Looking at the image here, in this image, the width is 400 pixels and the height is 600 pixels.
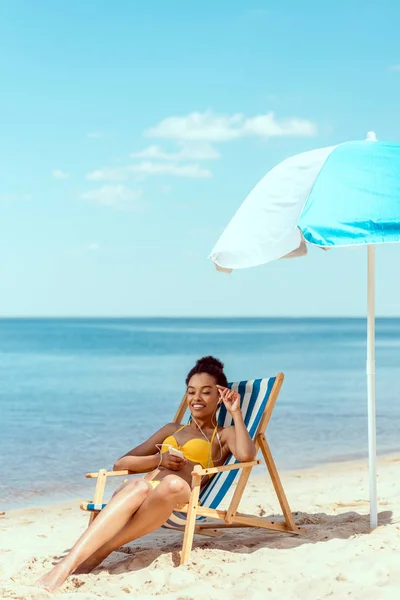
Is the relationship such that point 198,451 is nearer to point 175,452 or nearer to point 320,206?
point 175,452

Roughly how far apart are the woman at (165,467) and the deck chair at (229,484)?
0.08m

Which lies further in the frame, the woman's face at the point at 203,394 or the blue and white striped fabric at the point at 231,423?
the woman's face at the point at 203,394

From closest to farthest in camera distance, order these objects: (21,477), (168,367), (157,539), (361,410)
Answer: (157,539) → (21,477) → (361,410) → (168,367)

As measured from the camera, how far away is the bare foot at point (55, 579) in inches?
142

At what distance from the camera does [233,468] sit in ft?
13.8

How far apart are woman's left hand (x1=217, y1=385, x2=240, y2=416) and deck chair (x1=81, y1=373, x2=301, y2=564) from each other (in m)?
0.20

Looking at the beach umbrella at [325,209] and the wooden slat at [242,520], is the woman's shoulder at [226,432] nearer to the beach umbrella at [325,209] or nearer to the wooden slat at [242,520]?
the wooden slat at [242,520]

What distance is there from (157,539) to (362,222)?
8.13 ft

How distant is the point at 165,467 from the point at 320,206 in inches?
67.1

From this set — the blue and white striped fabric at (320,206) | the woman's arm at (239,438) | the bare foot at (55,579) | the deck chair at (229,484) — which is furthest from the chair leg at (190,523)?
the blue and white striped fabric at (320,206)

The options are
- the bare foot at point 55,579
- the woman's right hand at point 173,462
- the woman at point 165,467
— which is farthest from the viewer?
the woman's right hand at point 173,462

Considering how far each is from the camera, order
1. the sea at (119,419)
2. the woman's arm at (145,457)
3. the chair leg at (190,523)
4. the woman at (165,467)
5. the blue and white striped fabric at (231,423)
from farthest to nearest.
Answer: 1. the sea at (119,419)
2. the woman's arm at (145,457)
3. the blue and white striped fabric at (231,423)
4. the chair leg at (190,523)
5. the woman at (165,467)

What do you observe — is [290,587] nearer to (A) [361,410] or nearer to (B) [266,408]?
(B) [266,408]

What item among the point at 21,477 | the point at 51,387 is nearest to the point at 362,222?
the point at 21,477
